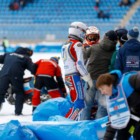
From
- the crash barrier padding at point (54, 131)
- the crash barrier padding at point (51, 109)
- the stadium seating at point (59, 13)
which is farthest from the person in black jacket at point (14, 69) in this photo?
the stadium seating at point (59, 13)

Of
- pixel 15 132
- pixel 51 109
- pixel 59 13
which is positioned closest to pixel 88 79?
pixel 51 109

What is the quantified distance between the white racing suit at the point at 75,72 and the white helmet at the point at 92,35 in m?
0.31

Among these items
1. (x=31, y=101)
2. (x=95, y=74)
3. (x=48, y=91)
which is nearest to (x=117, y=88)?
(x=95, y=74)

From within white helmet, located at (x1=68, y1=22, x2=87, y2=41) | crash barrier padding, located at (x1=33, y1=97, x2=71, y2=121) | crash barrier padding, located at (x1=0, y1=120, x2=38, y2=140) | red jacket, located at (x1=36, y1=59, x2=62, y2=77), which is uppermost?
white helmet, located at (x1=68, y1=22, x2=87, y2=41)

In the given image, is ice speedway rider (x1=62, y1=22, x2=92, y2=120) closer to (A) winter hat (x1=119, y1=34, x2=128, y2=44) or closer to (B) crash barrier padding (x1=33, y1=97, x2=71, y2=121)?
(B) crash barrier padding (x1=33, y1=97, x2=71, y2=121)

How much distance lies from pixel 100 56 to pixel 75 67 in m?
0.39

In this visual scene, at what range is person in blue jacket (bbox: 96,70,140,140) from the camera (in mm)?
5133

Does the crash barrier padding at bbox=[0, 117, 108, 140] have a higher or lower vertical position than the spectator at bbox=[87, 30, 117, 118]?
lower

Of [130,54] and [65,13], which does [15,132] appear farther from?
[65,13]

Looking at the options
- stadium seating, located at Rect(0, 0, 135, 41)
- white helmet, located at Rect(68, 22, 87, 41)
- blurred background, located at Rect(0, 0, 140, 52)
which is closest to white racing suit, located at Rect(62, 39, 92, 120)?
white helmet, located at Rect(68, 22, 87, 41)

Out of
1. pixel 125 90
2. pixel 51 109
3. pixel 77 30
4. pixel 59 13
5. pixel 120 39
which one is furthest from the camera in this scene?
pixel 59 13

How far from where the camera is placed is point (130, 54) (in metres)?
7.45

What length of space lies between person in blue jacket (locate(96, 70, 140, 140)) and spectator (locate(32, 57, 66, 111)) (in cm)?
503

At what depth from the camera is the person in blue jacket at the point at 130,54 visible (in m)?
7.40
